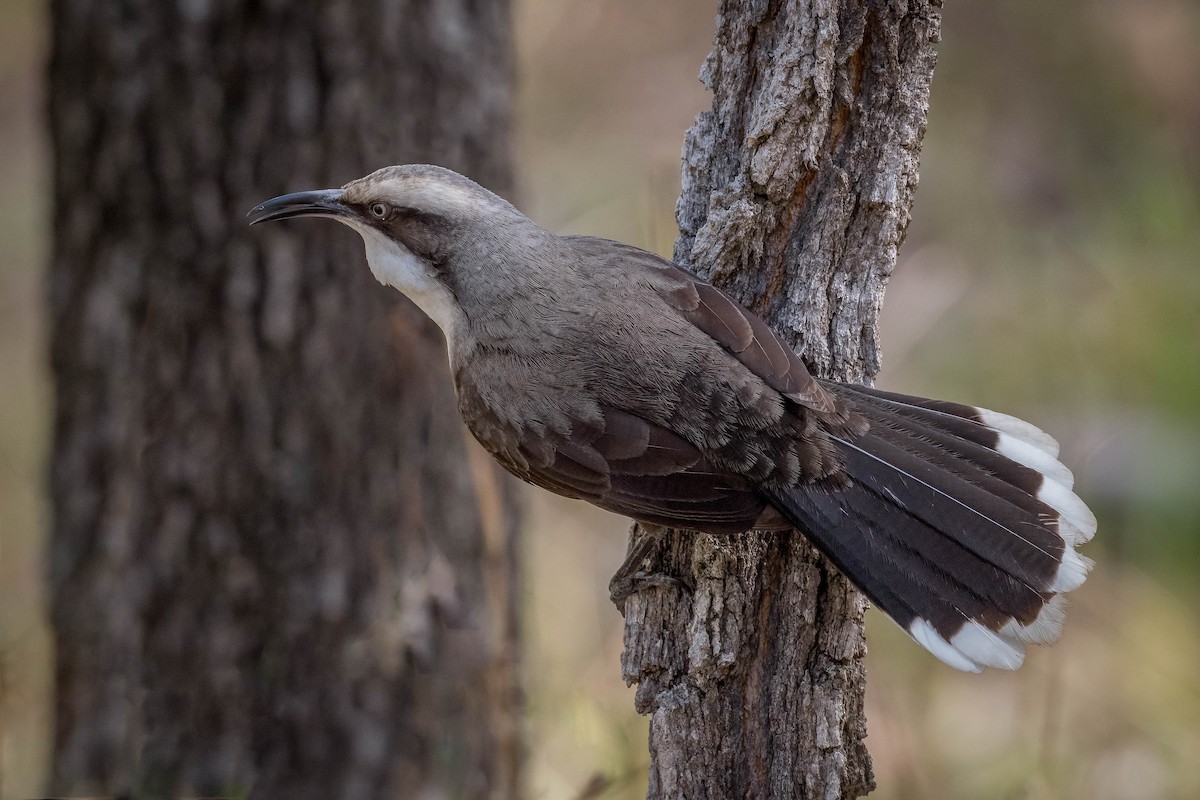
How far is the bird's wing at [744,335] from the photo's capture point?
10.3 ft

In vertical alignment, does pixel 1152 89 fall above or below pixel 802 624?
above

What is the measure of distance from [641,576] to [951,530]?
3.06 feet

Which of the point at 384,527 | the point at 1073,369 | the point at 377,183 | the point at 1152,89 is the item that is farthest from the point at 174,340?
the point at 1152,89

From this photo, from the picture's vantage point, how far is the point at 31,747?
5.15 meters

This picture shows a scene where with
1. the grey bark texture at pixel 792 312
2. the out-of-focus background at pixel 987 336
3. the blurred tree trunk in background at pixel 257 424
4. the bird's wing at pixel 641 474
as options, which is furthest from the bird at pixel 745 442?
the blurred tree trunk in background at pixel 257 424

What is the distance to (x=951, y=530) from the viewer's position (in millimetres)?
3119

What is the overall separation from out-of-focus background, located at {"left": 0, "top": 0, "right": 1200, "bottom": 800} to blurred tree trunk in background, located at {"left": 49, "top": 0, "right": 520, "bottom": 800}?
1.29ft

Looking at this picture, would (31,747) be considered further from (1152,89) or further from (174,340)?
(1152,89)

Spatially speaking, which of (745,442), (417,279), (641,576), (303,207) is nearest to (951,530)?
(745,442)

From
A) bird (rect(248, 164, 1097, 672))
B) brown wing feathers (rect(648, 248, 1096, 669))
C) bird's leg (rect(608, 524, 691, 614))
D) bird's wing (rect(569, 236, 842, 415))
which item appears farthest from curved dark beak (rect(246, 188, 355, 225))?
bird's leg (rect(608, 524, 691, 614))

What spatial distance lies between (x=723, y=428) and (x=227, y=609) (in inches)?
116

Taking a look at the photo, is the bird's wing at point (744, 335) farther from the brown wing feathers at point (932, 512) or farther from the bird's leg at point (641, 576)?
the bird's leg at point (641, 576)

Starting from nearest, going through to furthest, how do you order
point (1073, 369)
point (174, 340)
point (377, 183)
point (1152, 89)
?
point (377, 183) < point (174, 340) < point (1073, 369) < point (1152, 89)

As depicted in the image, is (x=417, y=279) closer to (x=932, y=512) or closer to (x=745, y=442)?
(x=745, y=442)
